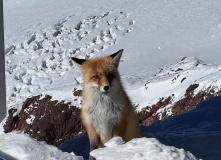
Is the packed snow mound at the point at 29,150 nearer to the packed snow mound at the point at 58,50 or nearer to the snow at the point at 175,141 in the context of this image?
the snow at the point at 175,141

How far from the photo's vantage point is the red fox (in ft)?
10.8

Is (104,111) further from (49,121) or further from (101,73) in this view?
(49,121)

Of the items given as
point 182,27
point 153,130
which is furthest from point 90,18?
point 153,130

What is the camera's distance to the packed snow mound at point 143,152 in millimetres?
2197

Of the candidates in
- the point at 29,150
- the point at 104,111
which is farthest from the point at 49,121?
the point at 29,150

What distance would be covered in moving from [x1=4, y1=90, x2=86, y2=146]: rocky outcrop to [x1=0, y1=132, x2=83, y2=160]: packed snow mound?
339 cm

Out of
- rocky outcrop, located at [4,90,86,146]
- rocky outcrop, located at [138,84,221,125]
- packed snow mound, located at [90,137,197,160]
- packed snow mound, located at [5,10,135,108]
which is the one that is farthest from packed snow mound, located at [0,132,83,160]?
packed snow mound, located at [5,10,135,108]

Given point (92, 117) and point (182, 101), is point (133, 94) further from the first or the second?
point (92, 117)

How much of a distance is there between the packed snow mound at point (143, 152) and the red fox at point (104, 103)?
92 centimetres

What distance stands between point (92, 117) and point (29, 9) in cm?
1615

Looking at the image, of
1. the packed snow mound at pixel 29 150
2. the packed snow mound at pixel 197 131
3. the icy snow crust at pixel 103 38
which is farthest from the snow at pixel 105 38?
the packed snow mound at pixel 29 150

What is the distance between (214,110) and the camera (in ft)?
16.0

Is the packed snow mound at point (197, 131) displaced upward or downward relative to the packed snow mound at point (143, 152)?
upward

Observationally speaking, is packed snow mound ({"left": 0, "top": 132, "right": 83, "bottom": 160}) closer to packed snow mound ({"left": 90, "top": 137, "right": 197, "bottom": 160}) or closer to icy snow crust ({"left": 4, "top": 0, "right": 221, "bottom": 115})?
packed snow mound ({"left": 90, "top": 137, "right": 197, "bottom": 160})
